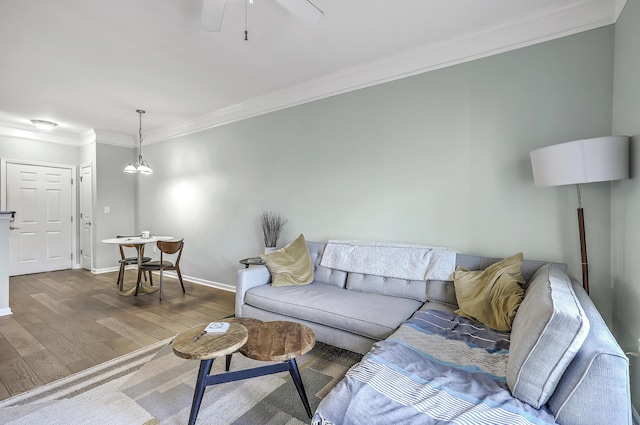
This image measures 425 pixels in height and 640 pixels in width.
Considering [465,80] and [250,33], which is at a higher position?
[250,33]

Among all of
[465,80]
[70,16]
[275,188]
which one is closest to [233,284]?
[275,188]

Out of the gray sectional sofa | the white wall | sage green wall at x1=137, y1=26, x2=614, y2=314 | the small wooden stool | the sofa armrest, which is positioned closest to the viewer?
the gray sectional sofa

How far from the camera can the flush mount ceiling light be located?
15.8 ft

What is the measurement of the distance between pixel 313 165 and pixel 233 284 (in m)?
2.12

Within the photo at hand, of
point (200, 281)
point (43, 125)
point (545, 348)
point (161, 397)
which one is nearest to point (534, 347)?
point (545, 348)

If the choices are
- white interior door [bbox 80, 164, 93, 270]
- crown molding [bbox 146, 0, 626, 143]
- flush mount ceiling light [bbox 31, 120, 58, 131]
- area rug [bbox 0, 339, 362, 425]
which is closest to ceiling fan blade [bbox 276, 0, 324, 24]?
crown molding [bbox 146, 0, 626, 143]

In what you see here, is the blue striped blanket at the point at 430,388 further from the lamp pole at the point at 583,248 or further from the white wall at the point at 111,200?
the white wall at the point at 111,200

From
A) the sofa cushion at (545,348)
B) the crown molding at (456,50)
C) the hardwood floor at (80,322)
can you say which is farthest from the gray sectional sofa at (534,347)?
the crown molding at (456,50)

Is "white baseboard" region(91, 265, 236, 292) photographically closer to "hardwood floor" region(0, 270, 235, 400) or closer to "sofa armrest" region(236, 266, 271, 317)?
"hardwood floor" region(0, 270, 235, 400)

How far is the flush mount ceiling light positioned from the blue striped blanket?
20.4ft

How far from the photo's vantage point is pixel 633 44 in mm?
1756

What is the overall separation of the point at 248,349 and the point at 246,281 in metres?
1.22

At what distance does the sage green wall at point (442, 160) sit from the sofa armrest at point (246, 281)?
0.85m

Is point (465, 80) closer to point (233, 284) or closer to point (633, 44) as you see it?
point (633, 44)
